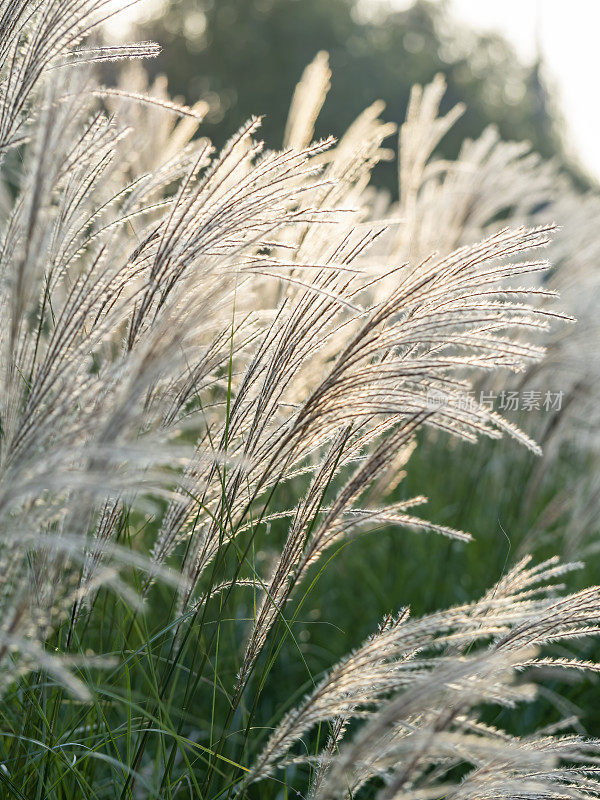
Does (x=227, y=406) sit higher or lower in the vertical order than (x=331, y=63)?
lower

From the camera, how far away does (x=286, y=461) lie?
51.8 inches

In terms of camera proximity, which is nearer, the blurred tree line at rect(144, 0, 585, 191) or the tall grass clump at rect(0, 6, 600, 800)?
the tall grass clump at rect(0, 6, 600, 800)

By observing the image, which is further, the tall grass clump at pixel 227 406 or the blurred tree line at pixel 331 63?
the blurred tree line at pixel 331 63

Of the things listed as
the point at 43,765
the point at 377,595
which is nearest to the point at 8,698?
the point at 43,765

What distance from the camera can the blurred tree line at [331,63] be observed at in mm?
21672

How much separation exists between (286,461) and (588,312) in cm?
203

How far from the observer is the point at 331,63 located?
22.9m

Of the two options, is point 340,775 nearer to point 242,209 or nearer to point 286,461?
point 286,461

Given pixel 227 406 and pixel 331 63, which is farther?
pixel 331 63

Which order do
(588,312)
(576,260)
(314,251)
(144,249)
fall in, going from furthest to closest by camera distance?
(576,260) → (588,312) → (314,251) → (144,249)

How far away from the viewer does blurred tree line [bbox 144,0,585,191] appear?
21672 millimetres

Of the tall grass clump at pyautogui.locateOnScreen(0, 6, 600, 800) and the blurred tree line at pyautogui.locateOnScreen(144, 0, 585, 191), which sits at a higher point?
the blurred tree line at pyautogui.locateOnScreen(144, 0, 585, 191)

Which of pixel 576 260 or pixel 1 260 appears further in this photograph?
pixel 576 260

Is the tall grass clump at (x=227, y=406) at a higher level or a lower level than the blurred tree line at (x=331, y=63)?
lower
